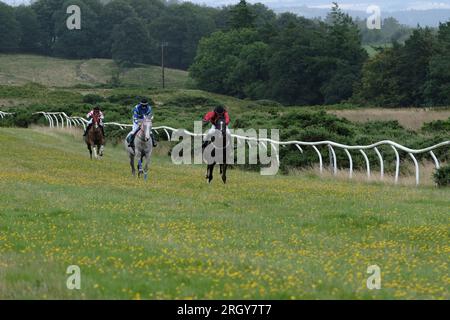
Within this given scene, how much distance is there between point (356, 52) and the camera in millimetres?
110938

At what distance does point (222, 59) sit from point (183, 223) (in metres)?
109

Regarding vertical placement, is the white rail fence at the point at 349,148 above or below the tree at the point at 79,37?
below

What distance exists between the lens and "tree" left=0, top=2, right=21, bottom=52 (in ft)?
523

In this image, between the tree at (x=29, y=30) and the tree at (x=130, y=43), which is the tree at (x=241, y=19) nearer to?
the tree at (x=130, y=43)

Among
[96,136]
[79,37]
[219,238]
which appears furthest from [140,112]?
[79,37]

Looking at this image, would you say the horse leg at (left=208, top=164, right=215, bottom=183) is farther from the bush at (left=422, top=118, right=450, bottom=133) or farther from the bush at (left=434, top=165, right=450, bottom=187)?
the bush at (left=422, top=118, right=450, bottom=133)

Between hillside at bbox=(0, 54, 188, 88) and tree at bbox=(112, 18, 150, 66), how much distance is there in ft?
7.37

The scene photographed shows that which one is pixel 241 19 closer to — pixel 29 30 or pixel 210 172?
pixel 29 30

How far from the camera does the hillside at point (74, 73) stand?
135 metres

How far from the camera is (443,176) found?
2016cm

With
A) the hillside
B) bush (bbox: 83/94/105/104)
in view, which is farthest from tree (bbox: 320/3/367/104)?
the hillside

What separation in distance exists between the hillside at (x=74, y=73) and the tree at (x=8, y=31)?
590 centimetres

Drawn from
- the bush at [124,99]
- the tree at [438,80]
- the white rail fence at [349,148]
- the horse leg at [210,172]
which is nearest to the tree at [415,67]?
the tree at [438,80]
